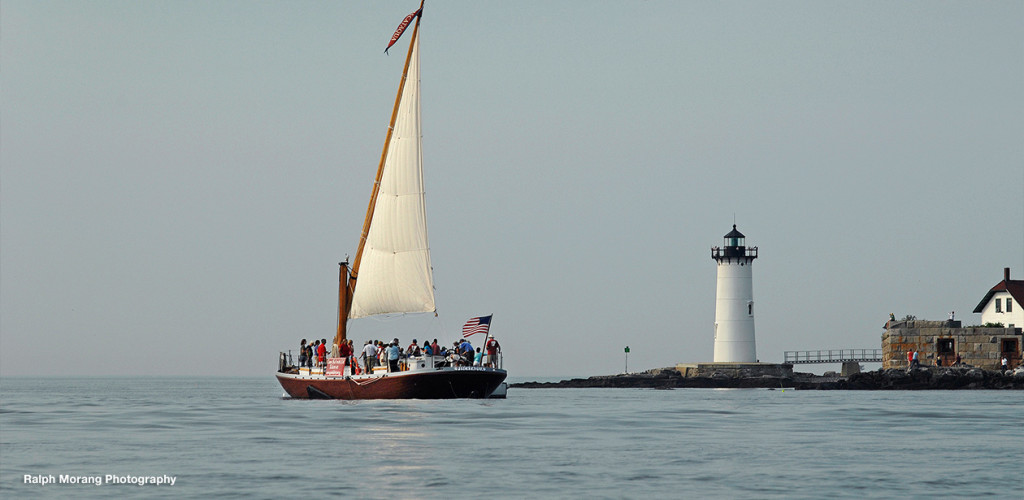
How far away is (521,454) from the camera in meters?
22.9

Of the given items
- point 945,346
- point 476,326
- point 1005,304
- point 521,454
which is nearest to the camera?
point 521,454

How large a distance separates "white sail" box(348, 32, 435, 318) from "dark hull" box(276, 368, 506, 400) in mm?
4992

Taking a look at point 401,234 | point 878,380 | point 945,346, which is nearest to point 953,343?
point 945,346

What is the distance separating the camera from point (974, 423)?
33.4m

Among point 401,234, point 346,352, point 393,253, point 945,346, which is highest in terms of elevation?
point 401,234

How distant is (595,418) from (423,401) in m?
11.2

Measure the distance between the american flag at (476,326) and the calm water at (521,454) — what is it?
7298 mm

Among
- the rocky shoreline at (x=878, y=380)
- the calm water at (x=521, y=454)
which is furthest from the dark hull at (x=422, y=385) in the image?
the rocky shoreline at (x=878, y=380)

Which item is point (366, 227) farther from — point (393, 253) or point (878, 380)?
point (878, 380)

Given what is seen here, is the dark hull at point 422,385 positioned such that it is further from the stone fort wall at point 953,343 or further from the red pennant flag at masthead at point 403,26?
the stone fort wall at point 953,343

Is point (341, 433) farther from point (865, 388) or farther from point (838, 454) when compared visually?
point (865, 388)

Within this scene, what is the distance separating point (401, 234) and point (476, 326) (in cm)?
A: 760

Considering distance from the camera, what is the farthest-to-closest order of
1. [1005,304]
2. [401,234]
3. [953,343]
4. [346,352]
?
[1005,304] < [953,343] < [401,234] < [346,352]

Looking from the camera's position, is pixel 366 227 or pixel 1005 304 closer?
pixel 366 227
